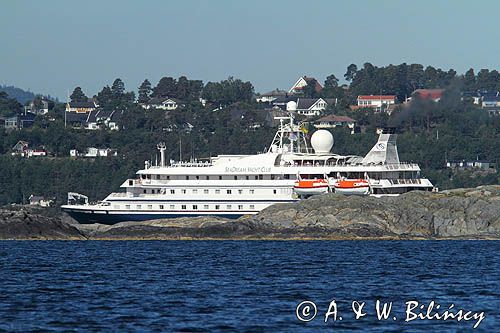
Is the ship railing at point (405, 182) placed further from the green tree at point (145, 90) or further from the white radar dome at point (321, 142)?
the green tree at point (145, 90)

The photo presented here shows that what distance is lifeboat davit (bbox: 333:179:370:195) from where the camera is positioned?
256 ft

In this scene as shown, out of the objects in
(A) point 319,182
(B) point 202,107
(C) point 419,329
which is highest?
(B) point 202,107

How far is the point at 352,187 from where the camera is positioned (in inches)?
3076

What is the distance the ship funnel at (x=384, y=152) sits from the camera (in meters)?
80.8

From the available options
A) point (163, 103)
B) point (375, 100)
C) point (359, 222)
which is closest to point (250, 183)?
point (359, 222)

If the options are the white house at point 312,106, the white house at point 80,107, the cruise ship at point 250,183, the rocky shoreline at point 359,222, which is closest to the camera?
the rocky shoreline at point 359,222

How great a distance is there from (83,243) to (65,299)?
32.4m

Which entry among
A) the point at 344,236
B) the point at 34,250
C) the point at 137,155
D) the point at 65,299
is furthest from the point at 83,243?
the point at 137,155

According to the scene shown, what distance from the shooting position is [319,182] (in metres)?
78.2

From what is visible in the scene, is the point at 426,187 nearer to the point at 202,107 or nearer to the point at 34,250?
the point at 34,250

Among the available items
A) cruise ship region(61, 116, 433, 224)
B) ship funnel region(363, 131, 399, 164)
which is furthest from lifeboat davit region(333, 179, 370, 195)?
ship funnel region(363, 131, 399, 164)

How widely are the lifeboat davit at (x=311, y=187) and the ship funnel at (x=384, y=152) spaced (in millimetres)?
4111

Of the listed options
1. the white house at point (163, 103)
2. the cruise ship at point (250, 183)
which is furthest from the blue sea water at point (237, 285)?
the white house at point (163, 103)

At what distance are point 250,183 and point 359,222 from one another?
32.1ft
